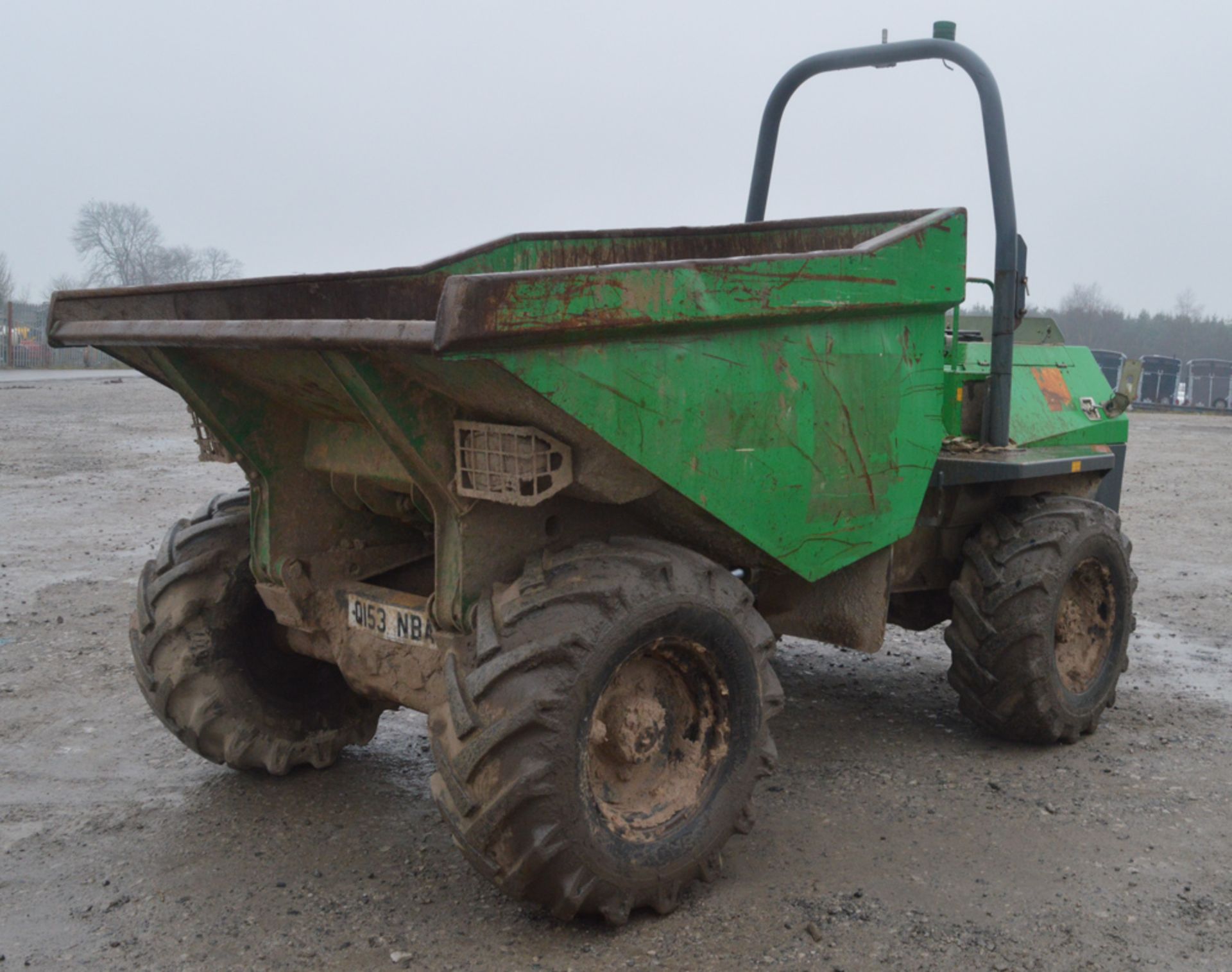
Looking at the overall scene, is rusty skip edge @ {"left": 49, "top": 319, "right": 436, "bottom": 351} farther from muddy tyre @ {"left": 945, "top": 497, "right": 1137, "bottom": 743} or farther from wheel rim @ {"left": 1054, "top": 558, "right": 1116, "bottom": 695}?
wheel rim @ {"left": 1054, "top": 558, "right": 1116, "bottom": 695}

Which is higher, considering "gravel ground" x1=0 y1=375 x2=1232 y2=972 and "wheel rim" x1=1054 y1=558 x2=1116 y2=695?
"wheel rim" x1=1054 y1=558 x2=1116 y2=695

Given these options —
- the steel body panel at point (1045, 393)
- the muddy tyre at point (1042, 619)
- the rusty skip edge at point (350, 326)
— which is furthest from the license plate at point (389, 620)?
the steel body panel at point (1045, 393)

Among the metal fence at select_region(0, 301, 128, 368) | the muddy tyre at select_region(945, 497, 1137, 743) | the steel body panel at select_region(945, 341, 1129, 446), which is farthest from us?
the metal fence at select_region(0, 301, 128, 368)

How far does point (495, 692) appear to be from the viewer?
2938 mm

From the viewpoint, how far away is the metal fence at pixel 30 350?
109 ft

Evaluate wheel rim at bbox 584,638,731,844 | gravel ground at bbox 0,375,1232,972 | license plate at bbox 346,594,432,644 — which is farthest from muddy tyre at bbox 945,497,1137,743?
license plate at bbox 346,594,432,644

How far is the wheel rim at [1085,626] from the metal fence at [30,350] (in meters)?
31.6

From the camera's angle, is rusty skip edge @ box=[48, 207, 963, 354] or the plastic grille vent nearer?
rusty skip edge @ box=[48, 207, 963, 354]

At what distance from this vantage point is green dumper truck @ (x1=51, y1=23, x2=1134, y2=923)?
293 cm

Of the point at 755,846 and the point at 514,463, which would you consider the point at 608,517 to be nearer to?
the point at 514,463

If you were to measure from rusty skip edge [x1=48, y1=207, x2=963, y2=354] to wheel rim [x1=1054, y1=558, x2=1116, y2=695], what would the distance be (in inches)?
65.3

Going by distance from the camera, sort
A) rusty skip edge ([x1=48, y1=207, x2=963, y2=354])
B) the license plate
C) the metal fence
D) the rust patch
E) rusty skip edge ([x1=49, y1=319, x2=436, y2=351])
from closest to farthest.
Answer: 1. rusty skip edge ([x1=48, y1=207, x2=963, y2=354])
2. rusty skip edge ([x1=49, y1=319, x2=436, y2=351])
3. the license plate
4. the rust patch
5. the metal fence

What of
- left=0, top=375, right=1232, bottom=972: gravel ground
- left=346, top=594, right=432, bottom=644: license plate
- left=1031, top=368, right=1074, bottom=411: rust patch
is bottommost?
left=0, top=375, right=1232, bottom=972: gravel ground

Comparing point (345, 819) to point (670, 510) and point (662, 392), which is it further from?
point (662, 392)
